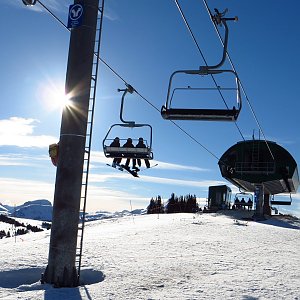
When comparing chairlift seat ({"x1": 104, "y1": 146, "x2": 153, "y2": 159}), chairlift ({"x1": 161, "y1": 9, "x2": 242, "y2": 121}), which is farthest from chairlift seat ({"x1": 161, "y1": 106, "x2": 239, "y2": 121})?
chairlift seat ({"x1": 104, "y1": 146, "x2": 153, "y2": 159})

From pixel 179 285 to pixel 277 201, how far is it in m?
34.3

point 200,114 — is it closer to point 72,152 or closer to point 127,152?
point 72,152

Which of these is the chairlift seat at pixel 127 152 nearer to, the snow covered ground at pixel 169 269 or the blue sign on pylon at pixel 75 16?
the snow covered ground at pixel 169 269

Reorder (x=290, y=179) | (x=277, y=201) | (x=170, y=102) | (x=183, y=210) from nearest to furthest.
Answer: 1. (x=170, y=102)
2. (x=290, y=179)
3. (x=277, y=201)
4. (x=183, y=210)

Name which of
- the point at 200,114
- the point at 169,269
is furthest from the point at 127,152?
the point at 169,269

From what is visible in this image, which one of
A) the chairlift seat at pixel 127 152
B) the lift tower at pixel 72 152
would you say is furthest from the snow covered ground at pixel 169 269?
the chairlift seat at pixel 127 152

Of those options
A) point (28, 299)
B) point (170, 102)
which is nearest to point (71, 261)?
point (28, 299)

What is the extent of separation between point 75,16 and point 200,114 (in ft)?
12.5

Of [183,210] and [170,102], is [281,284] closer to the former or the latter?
[170,102]

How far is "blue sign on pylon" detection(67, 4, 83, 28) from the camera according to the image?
8.73 m

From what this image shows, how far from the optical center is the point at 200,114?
10.4m

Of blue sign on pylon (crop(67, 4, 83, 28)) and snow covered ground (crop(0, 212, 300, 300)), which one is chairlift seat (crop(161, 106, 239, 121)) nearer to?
blue sign on pylon (crop(67, 4, 83, 28))

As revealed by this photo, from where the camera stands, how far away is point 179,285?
307 inches

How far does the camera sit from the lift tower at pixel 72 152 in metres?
8.42
